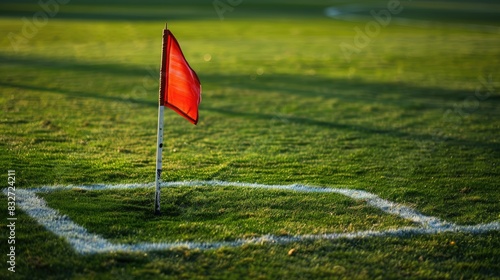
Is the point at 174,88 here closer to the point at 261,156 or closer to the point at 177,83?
the point at 177,83

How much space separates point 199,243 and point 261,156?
2.82 m

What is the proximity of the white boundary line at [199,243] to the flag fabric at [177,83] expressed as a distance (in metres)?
1.09

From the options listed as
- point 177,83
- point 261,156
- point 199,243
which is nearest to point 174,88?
point 177,83

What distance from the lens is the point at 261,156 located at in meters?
7.20

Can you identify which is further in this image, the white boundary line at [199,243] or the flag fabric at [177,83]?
the flag fabric at [177,83]

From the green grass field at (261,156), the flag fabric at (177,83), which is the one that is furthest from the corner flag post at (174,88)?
the green grass field at (261,156)

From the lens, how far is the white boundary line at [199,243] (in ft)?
14.5

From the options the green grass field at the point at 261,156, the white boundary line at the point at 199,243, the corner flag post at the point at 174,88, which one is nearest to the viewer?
the green grass field at the point at 261,156

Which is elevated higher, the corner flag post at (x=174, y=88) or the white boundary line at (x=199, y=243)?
the corner flag post at (x=174, y=88)

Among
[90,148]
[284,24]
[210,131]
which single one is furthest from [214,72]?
[284,24]

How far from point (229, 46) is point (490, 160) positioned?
13672mm

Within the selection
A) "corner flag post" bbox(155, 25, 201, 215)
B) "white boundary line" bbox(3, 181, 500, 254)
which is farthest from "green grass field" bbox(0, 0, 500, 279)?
"corner flag post" bbox(155, 25, 201, 215)

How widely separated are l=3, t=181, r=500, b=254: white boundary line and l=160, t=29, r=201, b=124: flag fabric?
3.58 feet

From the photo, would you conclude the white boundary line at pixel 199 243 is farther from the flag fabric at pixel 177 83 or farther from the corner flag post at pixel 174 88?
the flag fabric at pixel 177 83
